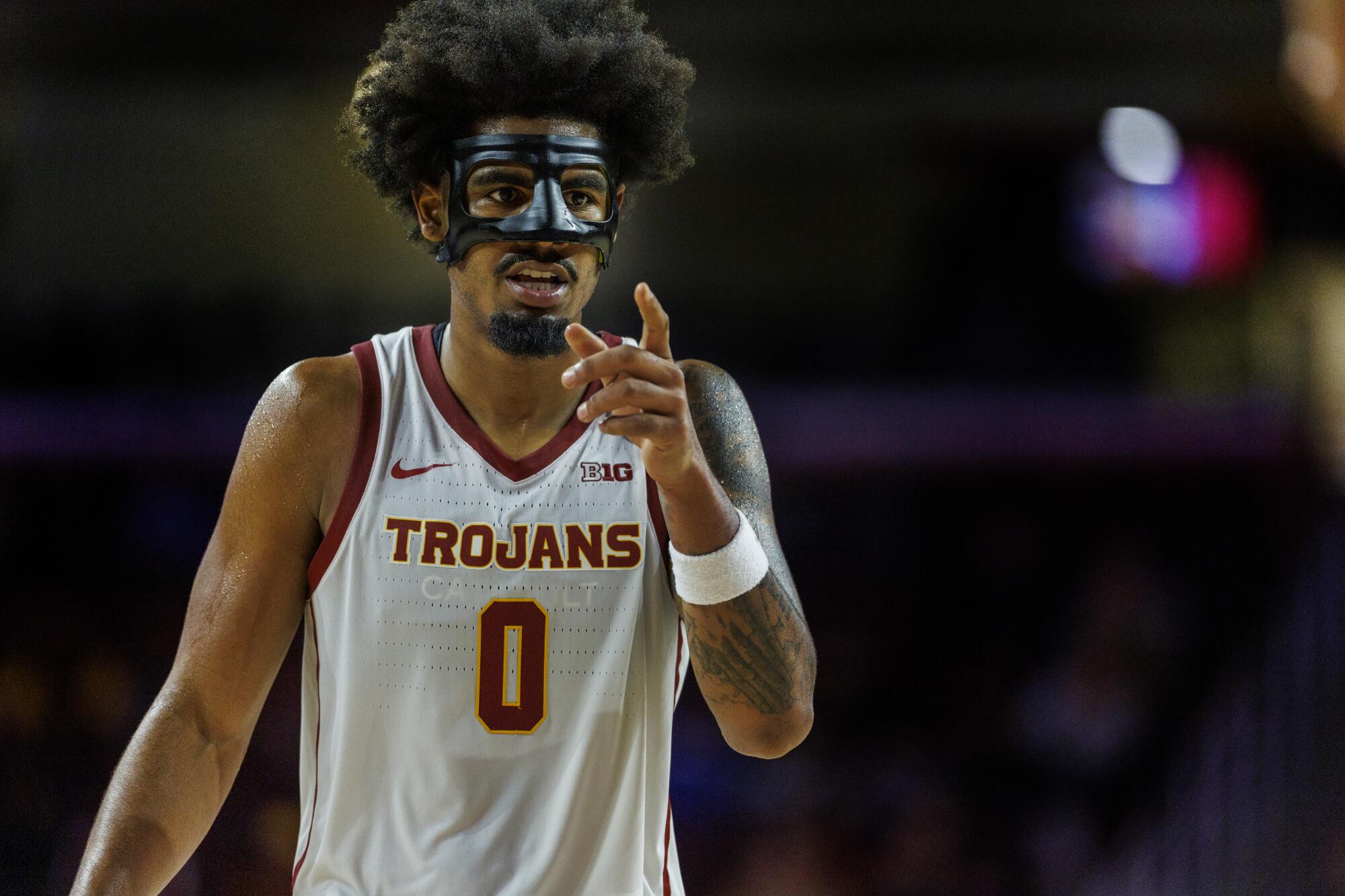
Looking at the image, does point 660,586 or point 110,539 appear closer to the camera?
point 660,586

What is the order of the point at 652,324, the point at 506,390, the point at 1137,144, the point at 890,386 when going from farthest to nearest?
the point at 1137,144
the point at 890,386
the point at 506,390
the point at 652,324

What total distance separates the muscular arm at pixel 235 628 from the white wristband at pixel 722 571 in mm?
704

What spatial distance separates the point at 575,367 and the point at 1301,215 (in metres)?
8.23

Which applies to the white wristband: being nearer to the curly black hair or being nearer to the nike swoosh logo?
the nike swoosh logo

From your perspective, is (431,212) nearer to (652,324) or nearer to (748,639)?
(652,324)

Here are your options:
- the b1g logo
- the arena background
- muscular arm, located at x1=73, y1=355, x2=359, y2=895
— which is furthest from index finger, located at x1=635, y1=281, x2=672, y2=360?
the arena background

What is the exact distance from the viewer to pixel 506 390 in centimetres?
273

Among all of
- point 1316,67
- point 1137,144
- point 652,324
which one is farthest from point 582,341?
point 1137,144

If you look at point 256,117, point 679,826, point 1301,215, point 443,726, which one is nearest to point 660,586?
point 443,726

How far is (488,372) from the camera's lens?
2.73 metres

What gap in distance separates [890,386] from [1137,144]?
247cm

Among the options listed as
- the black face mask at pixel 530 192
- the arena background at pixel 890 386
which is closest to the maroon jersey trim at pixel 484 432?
the black face mask at pixel 530 192

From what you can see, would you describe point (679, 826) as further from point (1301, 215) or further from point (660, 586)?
point (1301, 215)

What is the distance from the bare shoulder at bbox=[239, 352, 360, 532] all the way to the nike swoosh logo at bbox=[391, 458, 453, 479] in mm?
84
